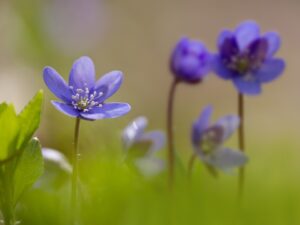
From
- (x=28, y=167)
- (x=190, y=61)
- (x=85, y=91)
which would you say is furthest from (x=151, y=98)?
(x=28, y=167)

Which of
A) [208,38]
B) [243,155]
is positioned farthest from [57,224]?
[208,38]

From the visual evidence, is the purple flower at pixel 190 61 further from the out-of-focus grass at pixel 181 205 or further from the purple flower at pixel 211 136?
the out-of-focus grass at pixel 181 205

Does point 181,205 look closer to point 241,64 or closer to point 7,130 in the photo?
point 7,130

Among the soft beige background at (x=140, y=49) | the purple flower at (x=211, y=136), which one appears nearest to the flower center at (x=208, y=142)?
the purple flower at (x=211, y=136)

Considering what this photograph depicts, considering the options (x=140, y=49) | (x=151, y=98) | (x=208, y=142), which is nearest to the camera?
(x=208, y=142)

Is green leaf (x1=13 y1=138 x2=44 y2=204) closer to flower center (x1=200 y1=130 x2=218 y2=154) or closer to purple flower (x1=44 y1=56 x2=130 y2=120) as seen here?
purple flower (x1=44 y1=56 x2=130 y2=120)
